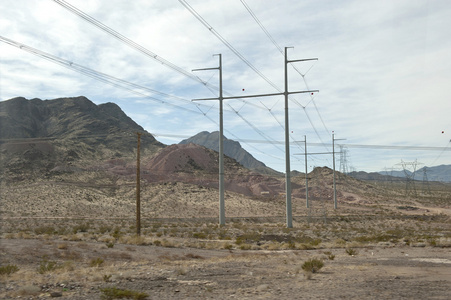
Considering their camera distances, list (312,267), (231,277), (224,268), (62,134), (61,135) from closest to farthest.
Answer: (231,277), (312,267), (224,268), (61,135), (62,134)

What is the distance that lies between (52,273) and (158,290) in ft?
21.5

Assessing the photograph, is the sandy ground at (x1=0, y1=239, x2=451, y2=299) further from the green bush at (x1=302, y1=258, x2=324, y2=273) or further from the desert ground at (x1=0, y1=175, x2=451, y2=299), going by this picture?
the green bush at (x1=302, y1=258, x2=324, y2=273)

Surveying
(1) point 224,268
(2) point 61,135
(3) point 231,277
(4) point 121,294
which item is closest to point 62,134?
(2) point 61,135

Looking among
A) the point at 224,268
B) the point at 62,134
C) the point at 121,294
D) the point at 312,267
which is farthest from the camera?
the point at 62,134

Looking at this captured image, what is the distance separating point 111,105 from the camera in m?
197

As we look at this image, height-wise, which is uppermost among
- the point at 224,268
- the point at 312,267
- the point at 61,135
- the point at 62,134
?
the point at 62,134

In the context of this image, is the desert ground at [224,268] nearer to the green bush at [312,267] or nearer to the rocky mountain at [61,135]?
the green bush at [312,267]

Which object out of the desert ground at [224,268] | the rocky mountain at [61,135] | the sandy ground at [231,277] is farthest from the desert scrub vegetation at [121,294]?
the rocky mountain at [61,135]

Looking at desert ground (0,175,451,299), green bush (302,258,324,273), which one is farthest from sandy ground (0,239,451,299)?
green bush (302,258,324,273)

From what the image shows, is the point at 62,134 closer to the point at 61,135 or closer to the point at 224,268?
the point at 61,135

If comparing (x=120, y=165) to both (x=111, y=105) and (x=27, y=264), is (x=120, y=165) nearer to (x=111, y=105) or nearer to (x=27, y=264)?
(x=111, y=105)

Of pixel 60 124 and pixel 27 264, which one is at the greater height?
pixel 60 124

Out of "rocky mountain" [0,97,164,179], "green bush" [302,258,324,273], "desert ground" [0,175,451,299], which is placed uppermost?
"rocky mountain" [0,97,164,179]

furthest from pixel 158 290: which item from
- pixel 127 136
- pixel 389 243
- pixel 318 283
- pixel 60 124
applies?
pixel 60 124
